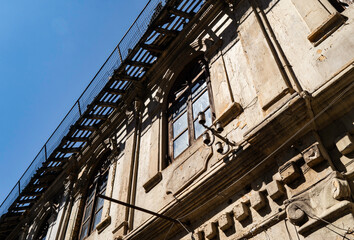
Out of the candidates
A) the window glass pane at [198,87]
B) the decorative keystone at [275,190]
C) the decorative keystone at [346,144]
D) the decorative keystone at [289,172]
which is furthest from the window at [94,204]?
the decorative keystone at [346,144]

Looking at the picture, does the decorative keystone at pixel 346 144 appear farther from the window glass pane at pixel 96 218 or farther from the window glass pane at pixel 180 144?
the window glass pane at pixel 96 218

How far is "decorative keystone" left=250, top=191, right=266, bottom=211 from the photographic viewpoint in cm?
440

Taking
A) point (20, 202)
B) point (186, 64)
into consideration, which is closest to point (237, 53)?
point (186, 64)

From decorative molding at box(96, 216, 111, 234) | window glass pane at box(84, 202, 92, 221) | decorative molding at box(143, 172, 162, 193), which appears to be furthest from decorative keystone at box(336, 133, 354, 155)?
window glass pane at box(84, 202, 92, 221)

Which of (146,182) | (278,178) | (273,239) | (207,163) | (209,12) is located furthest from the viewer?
(209,12)

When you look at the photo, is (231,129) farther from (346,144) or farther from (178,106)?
(178,106)

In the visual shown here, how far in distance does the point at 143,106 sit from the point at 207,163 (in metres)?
4.45

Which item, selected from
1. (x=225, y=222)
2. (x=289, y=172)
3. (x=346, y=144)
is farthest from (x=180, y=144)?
(x=346, y=144)

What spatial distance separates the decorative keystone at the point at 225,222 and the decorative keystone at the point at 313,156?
1.43 m

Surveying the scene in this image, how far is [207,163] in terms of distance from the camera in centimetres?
578

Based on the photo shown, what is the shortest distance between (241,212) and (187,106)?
12.4 ft

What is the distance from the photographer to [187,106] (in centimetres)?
790

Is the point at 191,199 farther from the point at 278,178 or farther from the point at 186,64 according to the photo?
the point at 186,64

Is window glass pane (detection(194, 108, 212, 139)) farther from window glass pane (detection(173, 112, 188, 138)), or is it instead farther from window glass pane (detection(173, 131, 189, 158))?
window glass pane (detection(173, 112, 188, 138))
